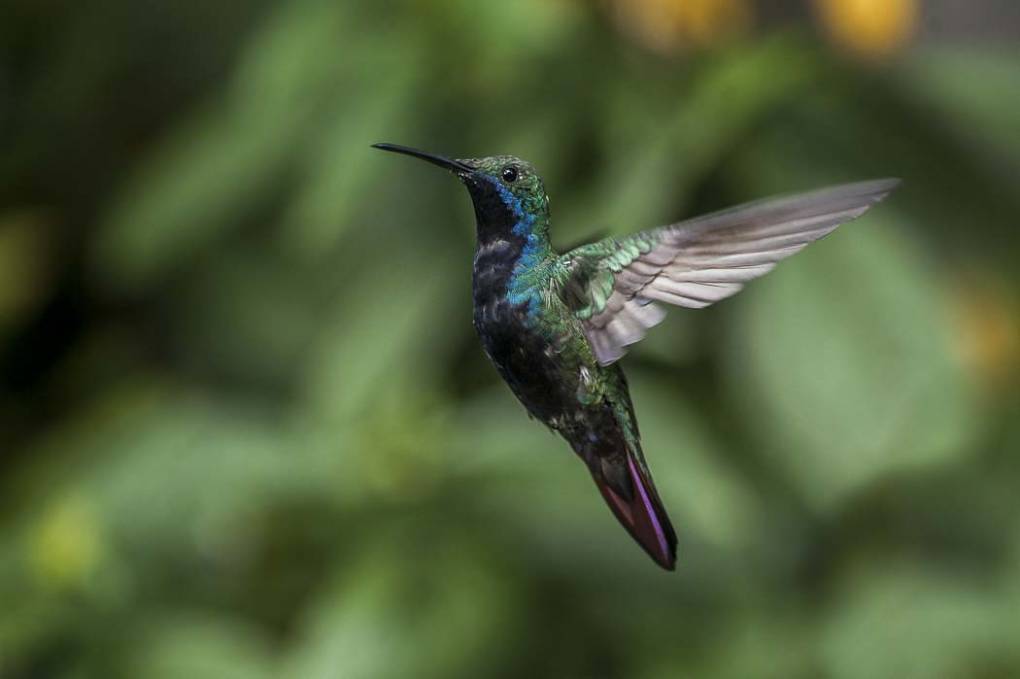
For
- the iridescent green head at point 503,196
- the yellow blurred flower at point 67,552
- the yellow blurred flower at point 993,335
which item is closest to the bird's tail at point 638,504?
the iridescent green head at point 503,196

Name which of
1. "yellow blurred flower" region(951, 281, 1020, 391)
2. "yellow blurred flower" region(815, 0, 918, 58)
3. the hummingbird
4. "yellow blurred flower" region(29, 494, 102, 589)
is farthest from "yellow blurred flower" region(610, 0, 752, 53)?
the hummingbird

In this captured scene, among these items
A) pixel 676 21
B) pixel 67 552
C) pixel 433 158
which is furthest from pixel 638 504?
pixel 676 21

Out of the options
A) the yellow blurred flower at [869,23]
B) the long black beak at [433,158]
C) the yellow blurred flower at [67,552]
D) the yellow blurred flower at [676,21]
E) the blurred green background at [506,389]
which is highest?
the yellow blurred flower at [869,23]

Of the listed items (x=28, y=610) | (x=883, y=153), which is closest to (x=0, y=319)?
(x=28, y=610)

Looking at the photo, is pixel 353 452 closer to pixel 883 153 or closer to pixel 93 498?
pixel 93 498

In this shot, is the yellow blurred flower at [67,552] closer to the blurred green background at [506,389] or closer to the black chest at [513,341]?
the blurred green background at [506,389]

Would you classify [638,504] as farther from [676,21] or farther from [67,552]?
A: [676,21]

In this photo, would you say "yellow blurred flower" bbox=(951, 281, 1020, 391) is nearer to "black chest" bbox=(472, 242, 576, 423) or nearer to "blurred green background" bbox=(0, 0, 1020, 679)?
"blurred green background" bbox=(0, 0, 1020, 679)
